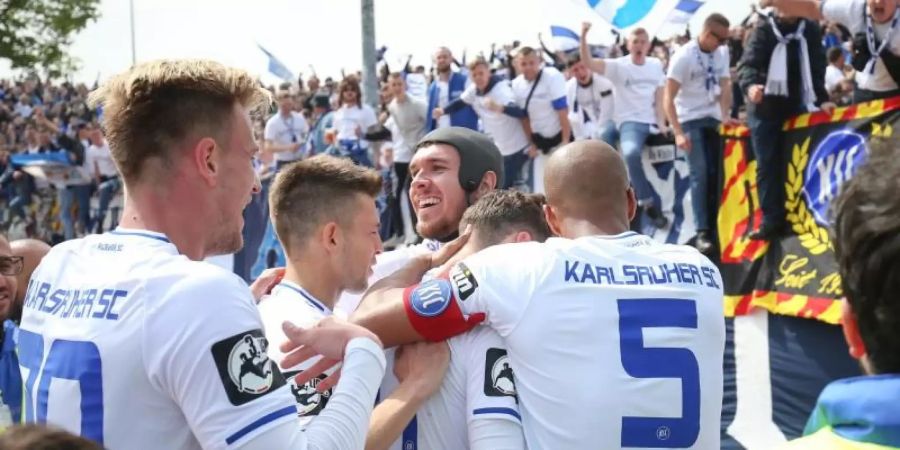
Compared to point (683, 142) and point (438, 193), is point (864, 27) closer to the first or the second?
point (683, 142)

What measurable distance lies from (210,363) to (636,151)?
807cm

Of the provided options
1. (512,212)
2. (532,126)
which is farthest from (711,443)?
(532,126)

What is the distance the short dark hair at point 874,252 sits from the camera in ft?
5.00

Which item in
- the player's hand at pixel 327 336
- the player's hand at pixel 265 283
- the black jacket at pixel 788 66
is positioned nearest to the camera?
the player's hand at pixel 327 336

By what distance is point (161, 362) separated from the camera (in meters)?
2.02

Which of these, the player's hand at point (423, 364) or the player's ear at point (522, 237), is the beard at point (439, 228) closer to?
the player's ear at point (522, 237)

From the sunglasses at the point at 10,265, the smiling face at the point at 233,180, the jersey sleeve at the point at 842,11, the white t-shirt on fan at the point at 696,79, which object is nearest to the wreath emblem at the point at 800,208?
the jersey sleeve at the point at 842,11

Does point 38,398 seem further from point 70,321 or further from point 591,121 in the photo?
point 591,121

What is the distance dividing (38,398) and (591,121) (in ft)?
31.4

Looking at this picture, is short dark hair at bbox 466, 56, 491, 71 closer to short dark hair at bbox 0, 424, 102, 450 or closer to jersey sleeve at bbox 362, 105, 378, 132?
jersey sleeve at bbox 362, 105, 378, 132

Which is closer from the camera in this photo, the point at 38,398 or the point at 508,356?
the point at 38,398

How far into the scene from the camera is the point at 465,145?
15.7ft

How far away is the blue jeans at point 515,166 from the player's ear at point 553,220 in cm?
796

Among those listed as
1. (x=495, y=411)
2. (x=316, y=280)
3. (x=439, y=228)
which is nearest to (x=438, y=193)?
(x=439, y=228)
